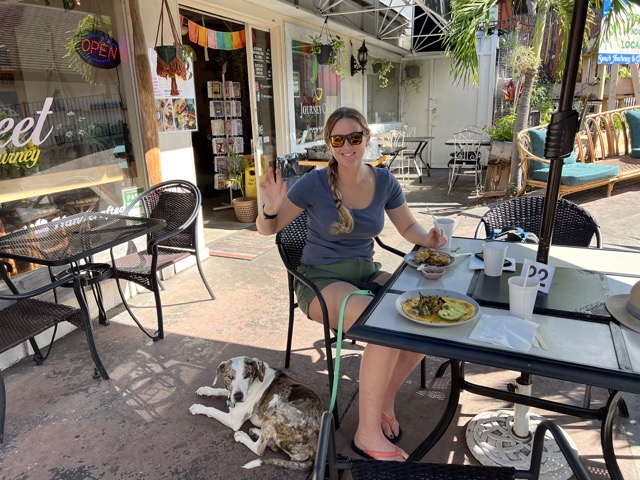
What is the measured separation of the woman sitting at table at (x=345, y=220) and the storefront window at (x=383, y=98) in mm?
7058

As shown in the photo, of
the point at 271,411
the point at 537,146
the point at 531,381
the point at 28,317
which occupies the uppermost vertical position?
the point at 537,146

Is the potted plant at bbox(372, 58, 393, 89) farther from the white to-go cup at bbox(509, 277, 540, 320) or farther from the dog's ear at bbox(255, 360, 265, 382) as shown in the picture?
the white to-go cup at bbox(509, 277, 540, 320)

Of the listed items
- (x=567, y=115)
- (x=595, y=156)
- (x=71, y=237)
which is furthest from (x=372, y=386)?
(x=595, y=156)

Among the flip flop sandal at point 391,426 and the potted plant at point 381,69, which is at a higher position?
the potted plant at point 381,69

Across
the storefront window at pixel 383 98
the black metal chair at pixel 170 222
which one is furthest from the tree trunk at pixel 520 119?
the black metal chair at pixel 170 222

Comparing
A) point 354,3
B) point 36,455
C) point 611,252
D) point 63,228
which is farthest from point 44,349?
point 354,3

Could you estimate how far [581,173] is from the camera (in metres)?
5.79

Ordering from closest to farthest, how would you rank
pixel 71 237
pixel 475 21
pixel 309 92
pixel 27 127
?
1. pixel 71 237
2. pixel 27 127
3. pixel 475 21
4. pixel 309 92

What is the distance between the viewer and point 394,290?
1697 millimetres

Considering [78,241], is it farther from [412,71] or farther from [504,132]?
[412,71]

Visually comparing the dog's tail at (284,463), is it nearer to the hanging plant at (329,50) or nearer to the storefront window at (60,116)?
the storefront window at (60,116)

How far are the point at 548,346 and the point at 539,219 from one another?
1.57 metres

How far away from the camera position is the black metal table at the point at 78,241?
236cm

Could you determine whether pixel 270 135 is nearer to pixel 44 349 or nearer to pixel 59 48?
pixel 59 48
